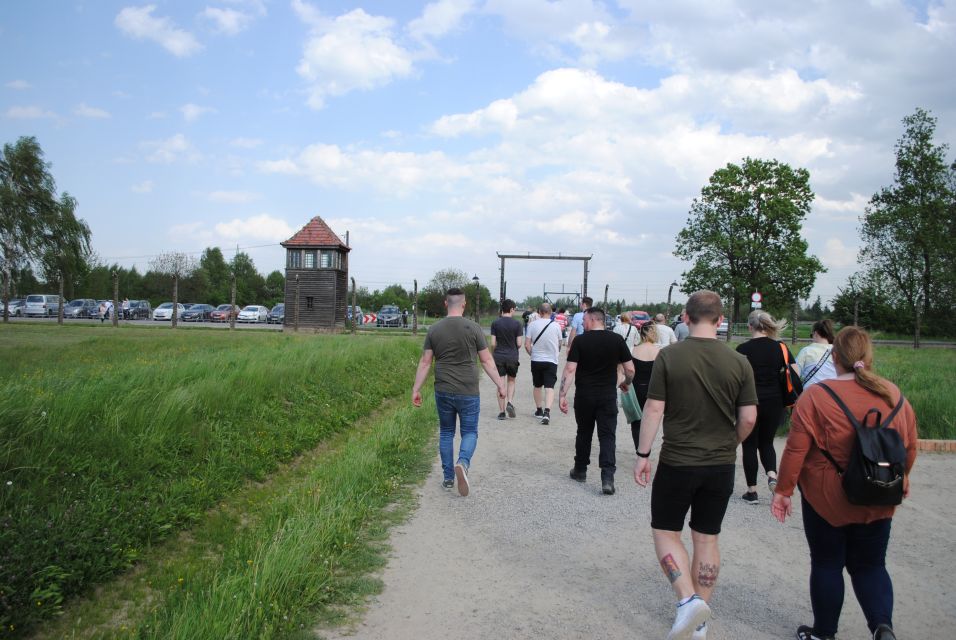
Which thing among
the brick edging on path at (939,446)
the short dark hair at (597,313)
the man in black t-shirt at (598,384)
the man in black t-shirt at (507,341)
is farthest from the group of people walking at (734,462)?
the man in black t-shirt at (507,341)

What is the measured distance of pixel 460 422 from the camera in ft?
21.5

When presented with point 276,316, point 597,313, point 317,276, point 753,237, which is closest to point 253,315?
point 276,316

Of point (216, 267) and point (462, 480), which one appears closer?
point (462, 480)

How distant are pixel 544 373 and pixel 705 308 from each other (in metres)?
7.22

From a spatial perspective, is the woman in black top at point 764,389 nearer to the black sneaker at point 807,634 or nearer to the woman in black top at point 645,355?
the woman in black top at point 645,355

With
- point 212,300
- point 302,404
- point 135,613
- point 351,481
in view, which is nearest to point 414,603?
point 135,613

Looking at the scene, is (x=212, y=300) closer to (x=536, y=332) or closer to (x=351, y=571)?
(x=536, y=332)

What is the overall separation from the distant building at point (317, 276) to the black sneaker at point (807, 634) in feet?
123

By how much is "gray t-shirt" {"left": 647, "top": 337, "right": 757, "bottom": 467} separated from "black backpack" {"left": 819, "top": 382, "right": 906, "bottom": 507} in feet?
2.04

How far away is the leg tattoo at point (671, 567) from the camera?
3.72 m

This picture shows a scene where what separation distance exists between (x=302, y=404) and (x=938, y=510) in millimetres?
8669

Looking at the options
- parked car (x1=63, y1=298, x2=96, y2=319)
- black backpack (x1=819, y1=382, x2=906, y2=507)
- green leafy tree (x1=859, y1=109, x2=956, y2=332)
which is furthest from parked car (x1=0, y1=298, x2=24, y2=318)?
green leafy tree (x1=859, y1=109, x2=956, y2=332)

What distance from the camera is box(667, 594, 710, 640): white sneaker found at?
3.43m

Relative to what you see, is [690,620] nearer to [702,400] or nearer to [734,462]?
[734,462]
